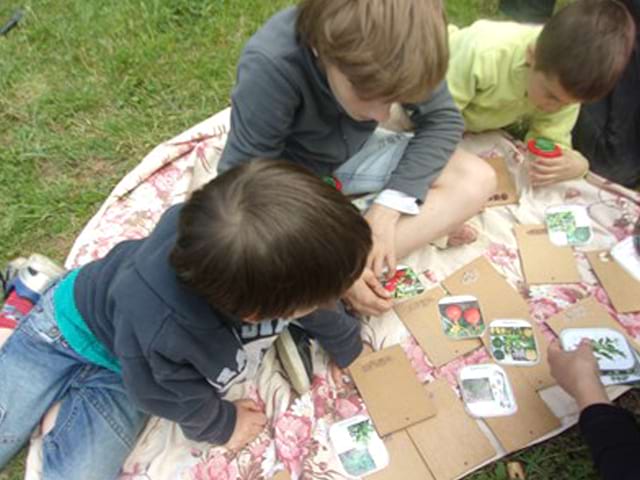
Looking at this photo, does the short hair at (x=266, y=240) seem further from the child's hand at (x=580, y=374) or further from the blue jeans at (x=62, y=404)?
the child's hand at (x=580, y=374)

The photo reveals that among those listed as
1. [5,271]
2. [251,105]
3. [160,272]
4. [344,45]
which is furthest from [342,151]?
[5,271]

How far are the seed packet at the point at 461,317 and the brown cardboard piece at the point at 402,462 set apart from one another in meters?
0.31

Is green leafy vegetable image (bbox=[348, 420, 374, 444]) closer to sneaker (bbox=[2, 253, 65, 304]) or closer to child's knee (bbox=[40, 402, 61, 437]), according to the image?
child's knee (bbox=[40, 402, 61, 437])

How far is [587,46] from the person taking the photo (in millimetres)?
1502

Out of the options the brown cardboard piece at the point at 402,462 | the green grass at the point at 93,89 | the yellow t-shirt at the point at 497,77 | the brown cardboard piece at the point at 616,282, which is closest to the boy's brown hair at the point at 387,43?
the yellow t-shirt at the point at 497,77

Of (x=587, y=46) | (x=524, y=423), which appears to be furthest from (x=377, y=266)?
(x=587, y=46)

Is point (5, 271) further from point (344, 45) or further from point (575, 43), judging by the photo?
point (575, 43)

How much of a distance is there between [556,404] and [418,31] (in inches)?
38.8

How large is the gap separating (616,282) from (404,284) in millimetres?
597

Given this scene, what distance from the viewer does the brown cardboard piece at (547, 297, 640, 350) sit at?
1662 millimetres

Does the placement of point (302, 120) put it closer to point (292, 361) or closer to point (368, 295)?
point (368, 295)

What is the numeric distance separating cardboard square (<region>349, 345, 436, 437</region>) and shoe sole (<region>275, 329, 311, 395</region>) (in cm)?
14

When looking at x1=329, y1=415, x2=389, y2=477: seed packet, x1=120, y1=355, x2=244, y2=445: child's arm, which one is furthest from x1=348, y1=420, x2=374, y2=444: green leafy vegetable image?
x1=120, y1=355, x2=244, y2=445: child's arm

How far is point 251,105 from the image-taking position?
1378 millimetres
